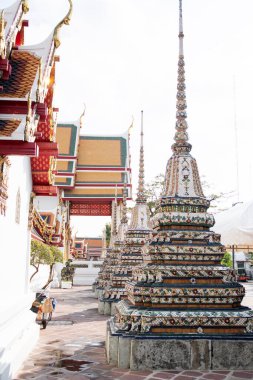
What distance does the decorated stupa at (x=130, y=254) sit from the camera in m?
12.9

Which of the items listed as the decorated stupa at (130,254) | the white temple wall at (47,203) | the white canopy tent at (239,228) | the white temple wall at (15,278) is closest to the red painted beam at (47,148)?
the white temple wall at (15,278)

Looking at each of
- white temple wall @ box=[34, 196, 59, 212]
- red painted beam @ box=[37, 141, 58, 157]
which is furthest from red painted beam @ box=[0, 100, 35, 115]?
white temple wall @ box=[34, 196, 59, 212]

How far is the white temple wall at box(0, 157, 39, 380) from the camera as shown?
5.90m

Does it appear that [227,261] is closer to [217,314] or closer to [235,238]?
[235,238]

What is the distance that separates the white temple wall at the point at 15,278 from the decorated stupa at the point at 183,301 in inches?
54.7

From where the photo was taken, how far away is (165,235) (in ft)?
22.4

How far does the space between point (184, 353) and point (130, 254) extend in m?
7.49

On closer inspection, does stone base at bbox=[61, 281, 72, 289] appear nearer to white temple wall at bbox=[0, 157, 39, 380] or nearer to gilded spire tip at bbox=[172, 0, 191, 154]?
white temple wall at bbox=[0, 157, 39, 380]

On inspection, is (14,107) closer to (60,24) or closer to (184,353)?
(60,24)

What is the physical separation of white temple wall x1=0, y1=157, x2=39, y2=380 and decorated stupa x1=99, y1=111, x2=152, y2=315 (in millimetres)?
4408

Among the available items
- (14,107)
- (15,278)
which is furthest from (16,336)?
(14,107)

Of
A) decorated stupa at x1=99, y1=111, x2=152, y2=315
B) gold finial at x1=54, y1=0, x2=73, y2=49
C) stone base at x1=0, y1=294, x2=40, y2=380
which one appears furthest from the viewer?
decorated stupa at x1=99, y1=111, x2=152, y2=315

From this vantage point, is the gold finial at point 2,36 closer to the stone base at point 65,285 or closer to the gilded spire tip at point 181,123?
the gilded spire tip at point 181,123

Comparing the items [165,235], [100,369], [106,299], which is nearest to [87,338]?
[100,369]
